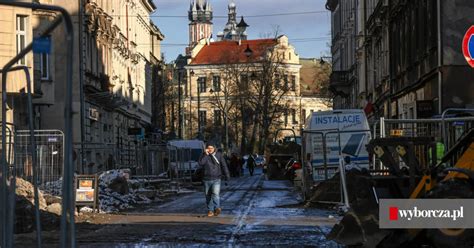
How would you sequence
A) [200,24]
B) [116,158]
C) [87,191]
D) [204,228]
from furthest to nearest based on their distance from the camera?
[200,24] → [116,158] → [87,191] → [204,228]

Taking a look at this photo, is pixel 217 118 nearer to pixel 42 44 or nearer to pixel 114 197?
pixel 114 197

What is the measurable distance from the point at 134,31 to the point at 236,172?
46.5 ft

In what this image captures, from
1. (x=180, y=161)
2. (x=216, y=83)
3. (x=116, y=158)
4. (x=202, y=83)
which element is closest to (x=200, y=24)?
(x=202, y=83)

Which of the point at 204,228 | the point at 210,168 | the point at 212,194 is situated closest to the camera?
the point at 204,228

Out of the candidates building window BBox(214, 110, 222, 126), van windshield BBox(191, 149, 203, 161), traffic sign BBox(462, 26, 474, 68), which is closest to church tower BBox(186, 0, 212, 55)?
building window BBox(214, 110, 222, 126)

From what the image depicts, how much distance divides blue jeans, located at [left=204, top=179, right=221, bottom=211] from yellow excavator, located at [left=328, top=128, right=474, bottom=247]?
8473 millimetres

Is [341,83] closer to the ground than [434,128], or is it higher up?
higher up

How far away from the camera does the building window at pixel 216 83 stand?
111 m

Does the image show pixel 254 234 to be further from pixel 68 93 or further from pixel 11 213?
pixel 68 93

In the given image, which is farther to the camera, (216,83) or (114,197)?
Result: (216,83)

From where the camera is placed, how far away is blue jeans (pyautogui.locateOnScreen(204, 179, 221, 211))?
19891 millimetres

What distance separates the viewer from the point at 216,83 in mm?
118438

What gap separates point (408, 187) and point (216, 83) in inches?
4255

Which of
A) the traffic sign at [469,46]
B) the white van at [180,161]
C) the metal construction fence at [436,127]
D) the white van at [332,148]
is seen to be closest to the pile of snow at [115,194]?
the white van at [332,148]
